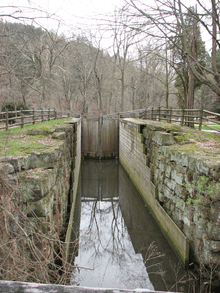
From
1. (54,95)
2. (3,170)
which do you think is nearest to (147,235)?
(3,170)

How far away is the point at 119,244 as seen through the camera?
20.7 ft

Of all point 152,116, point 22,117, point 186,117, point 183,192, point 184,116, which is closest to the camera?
point 183,192

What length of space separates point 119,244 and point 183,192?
244cm

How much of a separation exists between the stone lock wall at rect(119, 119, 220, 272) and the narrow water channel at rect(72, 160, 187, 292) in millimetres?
411

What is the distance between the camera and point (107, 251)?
19.5 feet

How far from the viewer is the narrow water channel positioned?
477 cm

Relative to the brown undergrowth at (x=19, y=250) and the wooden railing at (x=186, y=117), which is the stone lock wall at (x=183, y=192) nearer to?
the wooden railing at (x=186, y=117)

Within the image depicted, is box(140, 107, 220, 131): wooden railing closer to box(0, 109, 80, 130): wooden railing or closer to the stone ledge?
the stone ledge

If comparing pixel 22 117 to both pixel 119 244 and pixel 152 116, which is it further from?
pixel 152 116

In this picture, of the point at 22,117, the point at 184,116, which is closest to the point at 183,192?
the point at 184,116

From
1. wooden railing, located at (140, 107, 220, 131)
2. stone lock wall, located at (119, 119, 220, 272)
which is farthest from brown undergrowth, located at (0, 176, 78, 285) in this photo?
wooden railing, located at (140, 107, 220, 131)

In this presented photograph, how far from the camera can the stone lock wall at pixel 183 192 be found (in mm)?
4117

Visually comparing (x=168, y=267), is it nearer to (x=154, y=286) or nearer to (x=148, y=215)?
(x=154, y=286)

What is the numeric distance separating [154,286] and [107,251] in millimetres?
1639
